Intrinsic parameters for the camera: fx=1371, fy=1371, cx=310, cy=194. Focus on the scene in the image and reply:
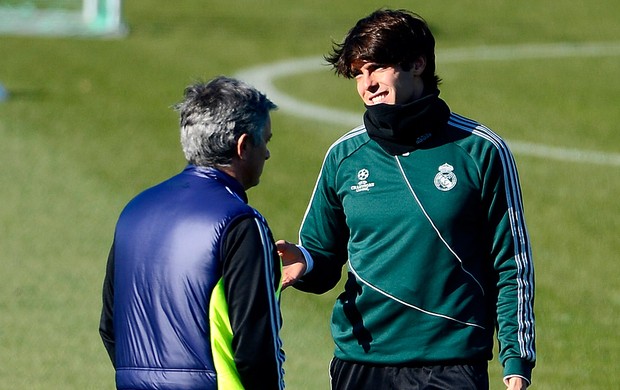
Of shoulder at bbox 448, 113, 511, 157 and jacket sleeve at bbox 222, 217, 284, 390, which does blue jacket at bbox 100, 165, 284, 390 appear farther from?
shoulder at bbox 448, 113, 511, 157

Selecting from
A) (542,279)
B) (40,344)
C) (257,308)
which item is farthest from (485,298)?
(542,279)

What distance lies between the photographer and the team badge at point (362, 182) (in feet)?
16.6

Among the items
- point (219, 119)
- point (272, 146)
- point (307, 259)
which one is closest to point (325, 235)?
point (307, 259)

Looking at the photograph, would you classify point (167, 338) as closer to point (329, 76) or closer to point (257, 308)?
point (257, 308)

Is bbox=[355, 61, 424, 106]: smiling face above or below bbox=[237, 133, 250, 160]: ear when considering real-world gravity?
above

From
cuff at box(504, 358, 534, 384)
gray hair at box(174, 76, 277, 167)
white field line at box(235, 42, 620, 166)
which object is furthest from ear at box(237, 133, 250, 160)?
white field line at box(235, 42, 620, 166)

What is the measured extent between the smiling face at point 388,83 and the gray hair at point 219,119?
0.64 meters

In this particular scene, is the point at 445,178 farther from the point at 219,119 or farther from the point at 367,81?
the point at 219,119

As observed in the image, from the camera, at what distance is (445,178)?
493cm

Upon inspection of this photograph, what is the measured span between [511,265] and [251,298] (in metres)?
1.11

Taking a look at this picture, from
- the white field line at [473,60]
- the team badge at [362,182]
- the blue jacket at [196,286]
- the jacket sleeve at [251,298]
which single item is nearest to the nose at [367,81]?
the team badge at [362,182]

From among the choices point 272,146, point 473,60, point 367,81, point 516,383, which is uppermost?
point 367,81

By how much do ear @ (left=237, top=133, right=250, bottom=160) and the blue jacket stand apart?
9cm

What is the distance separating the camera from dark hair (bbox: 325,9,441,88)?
4961 mm
